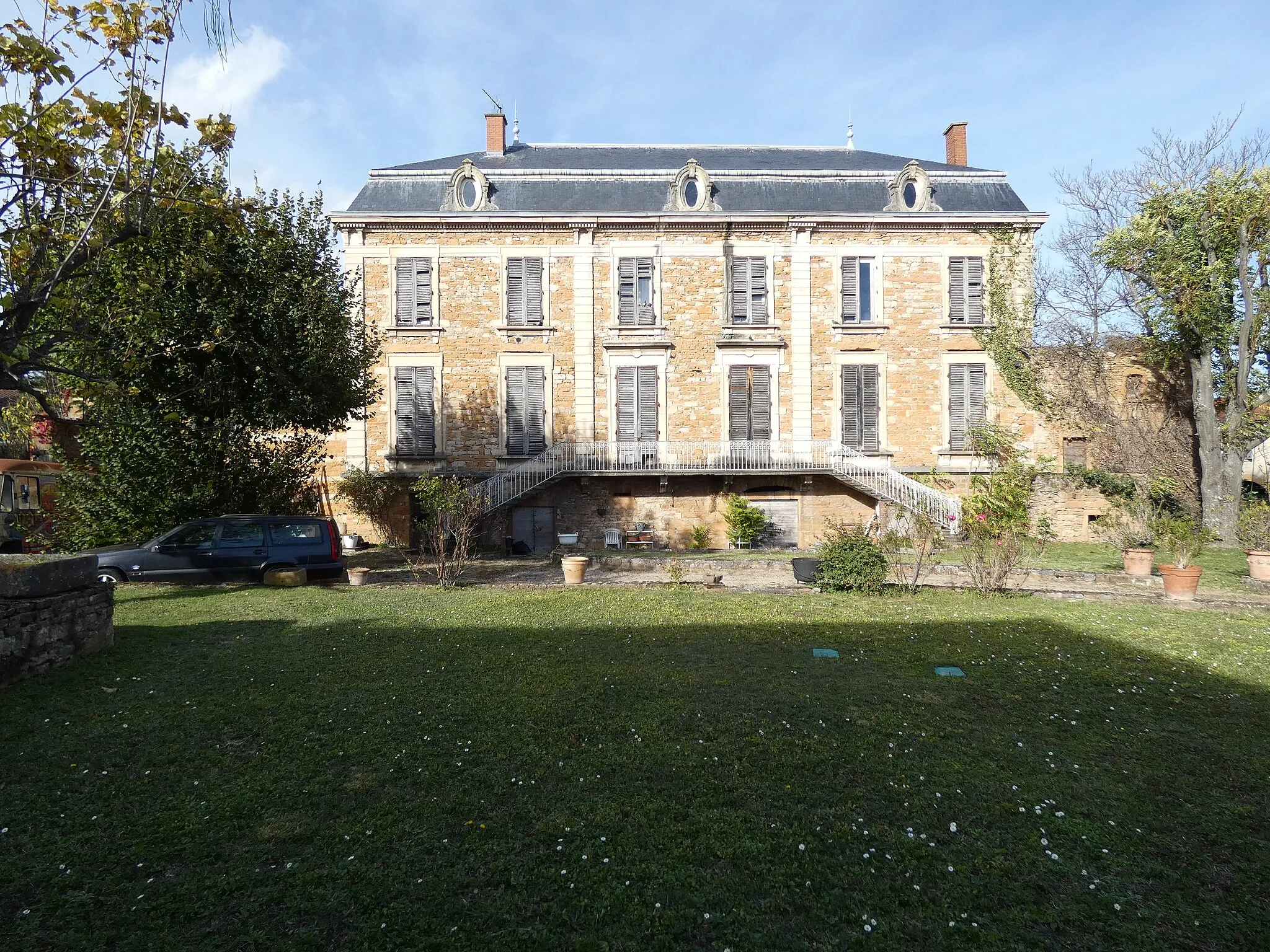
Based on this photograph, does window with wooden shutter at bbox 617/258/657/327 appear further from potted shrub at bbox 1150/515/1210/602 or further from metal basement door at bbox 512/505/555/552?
potted shrub at bbox 1150/515/1210/602

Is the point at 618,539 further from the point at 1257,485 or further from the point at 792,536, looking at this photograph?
the point at 1257,485

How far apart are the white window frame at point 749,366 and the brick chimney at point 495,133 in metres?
9.52

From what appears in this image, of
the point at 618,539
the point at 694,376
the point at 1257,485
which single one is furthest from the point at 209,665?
A: the point at 1257,485

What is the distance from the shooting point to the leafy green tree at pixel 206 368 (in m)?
10.5

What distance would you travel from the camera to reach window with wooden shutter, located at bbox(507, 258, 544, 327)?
17.6 m

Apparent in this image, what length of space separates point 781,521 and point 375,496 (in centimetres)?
1096

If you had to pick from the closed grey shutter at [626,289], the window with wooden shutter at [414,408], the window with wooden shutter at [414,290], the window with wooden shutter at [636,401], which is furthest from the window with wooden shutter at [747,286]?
the window with wooden shutter at [414,408]

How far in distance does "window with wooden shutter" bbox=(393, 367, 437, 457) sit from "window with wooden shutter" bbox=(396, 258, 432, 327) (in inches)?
54.4

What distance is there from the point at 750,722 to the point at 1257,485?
23.6 meters

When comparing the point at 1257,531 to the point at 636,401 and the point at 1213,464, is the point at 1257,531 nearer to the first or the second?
the point at 1213,464

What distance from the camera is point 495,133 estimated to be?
64.5ft

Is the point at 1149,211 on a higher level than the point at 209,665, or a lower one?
higher

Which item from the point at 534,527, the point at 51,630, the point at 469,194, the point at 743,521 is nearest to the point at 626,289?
the point at 469,194

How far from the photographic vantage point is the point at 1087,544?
55.9ft
